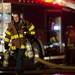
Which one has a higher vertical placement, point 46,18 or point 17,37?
point 46,18

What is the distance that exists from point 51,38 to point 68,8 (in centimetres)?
101

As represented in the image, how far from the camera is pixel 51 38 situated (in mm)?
14570

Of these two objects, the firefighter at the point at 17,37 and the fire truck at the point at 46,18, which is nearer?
the firefighter at the point at 17,37

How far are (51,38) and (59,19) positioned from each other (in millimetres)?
607

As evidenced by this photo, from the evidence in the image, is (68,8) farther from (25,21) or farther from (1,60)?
→ (1,60)

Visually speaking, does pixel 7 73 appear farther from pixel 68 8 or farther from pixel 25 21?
pixel 68 8

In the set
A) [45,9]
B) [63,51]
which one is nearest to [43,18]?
[45,9]

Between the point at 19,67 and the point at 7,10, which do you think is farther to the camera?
the point at 7,10

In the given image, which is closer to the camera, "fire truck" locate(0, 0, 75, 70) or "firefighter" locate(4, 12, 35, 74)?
"firefighter" locate(4, 12, 35, 74)

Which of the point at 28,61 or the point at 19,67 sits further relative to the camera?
the point at 28,61

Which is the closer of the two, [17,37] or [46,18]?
[17,37]

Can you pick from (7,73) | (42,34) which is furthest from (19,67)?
(42,34)

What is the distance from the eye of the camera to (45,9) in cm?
1437

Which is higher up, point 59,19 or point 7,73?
point 59,19
